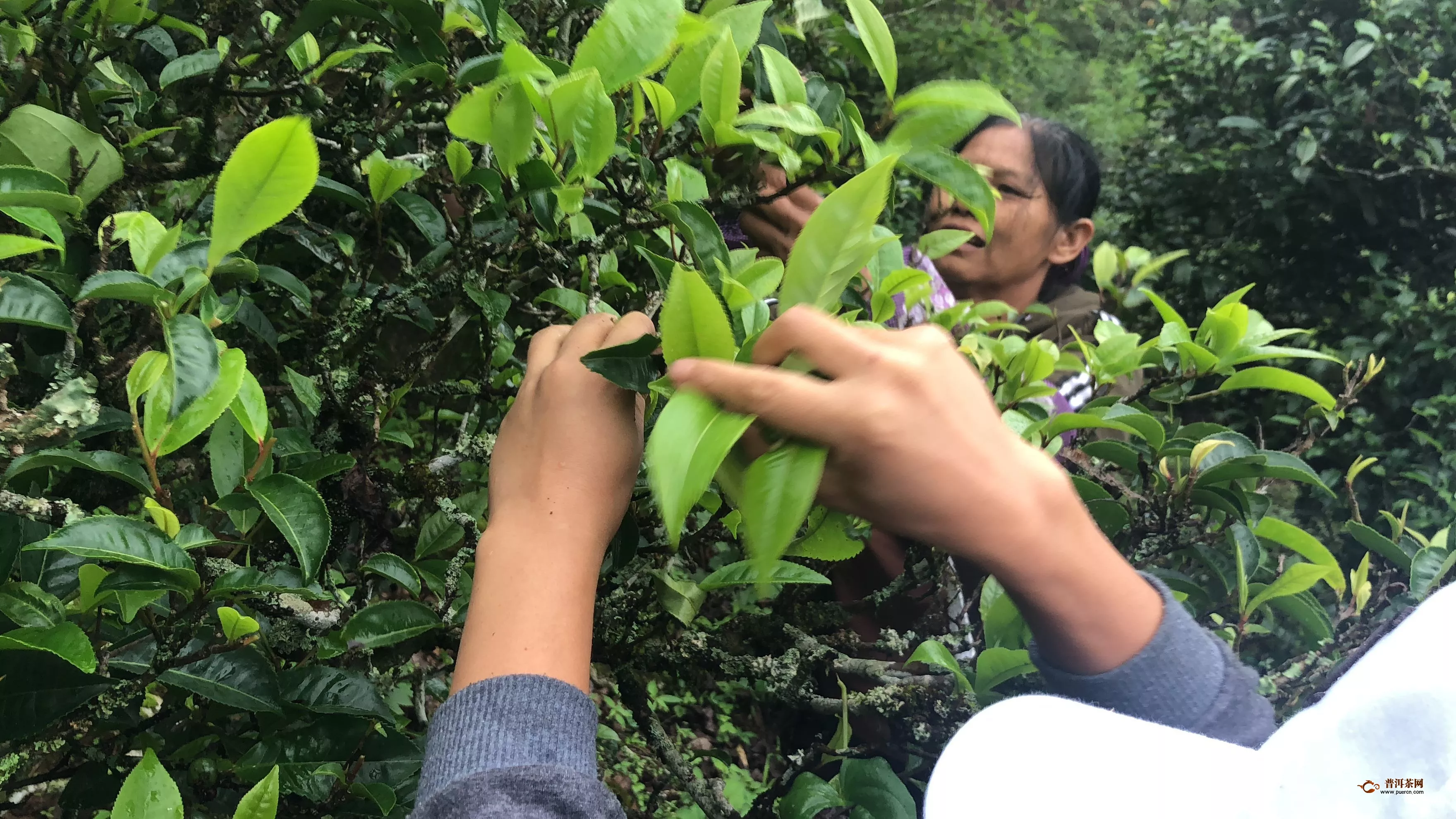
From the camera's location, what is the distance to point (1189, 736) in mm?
532

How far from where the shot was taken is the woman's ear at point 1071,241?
260 cm

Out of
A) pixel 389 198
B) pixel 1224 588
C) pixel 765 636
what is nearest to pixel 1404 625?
pixel 765 636

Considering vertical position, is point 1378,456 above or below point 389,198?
below

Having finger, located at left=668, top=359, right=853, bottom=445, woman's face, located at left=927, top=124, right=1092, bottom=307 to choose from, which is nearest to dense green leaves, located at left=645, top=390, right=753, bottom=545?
finger, located at left=668, top=359, right=853, bottom=445

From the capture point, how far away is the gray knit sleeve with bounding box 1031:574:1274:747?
0.81 m

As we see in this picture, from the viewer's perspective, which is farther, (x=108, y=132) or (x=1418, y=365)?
(x=1418, y=365)

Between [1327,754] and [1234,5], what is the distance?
707cm

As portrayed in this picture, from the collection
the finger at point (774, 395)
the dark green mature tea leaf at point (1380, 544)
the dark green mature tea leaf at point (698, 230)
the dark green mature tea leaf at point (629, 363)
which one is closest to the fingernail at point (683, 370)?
the finger at point (774, 395)

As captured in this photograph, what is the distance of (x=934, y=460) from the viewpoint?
1.92ft

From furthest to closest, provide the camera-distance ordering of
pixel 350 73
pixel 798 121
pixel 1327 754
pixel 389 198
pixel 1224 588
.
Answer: pixel 1224 588, pixel 350 73, pixel 389 198, pixel 798 121, pixel 1327 754

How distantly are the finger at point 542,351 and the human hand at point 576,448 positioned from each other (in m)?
0.01

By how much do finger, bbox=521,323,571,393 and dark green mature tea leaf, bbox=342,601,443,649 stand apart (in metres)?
0.27

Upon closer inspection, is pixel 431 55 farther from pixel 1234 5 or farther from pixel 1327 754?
pixel 1234 5

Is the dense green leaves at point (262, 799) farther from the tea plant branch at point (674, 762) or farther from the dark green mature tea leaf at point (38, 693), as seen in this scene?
the tea plant branch at point (674, 762)
